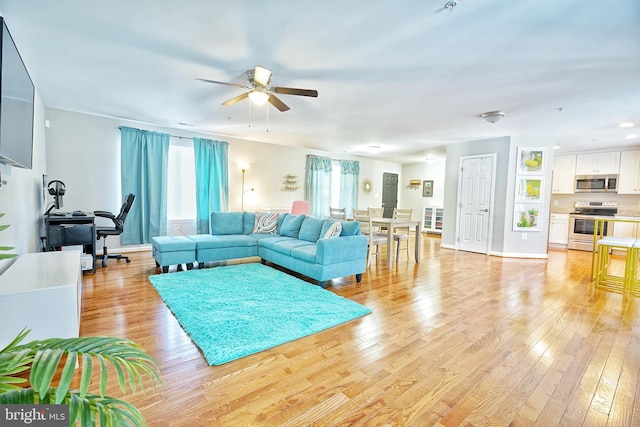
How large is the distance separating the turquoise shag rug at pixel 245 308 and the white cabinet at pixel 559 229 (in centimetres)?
Result: 683

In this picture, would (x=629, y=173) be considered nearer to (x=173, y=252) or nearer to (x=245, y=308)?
(x=245, y=308)

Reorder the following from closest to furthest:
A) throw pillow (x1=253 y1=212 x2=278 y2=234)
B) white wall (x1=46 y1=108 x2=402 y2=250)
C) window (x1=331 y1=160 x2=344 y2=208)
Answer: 1. white wall (x1=46 y1=108 x2=402 y2=250)
2. throw pillow (x1=253 y1=212 x2=278 y2=234)
3. window (x1=331 y1=160 x2=344 y2=208)

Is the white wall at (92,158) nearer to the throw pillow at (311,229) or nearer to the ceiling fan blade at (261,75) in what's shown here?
the throw pillow at (311,229)

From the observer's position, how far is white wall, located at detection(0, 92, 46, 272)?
99.9 inches

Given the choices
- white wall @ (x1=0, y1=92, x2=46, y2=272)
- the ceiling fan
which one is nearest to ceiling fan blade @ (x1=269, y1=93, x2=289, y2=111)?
the ceiling fan

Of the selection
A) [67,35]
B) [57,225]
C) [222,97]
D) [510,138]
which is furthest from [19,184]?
[510,138]

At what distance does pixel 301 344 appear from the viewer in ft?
7.43

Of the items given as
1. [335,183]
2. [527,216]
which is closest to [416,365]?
[527,216]

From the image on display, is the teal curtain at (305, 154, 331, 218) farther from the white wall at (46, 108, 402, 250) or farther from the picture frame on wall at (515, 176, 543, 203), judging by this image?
the picture frame on wall at (515, 176, 543, 203)

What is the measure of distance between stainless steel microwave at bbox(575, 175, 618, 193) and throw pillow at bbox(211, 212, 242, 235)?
7710 millimetres

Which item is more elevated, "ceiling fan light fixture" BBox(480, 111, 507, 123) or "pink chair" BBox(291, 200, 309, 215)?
"ceiling fan light fixture" BBox(480, 111, 507, 123)

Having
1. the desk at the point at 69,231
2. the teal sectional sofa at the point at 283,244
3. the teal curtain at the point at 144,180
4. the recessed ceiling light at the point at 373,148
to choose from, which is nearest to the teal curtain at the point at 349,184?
the recessed ceiling light at the point at 373,148

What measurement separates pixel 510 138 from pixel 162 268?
6496 mm

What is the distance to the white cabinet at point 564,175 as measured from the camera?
7086 millimetres
